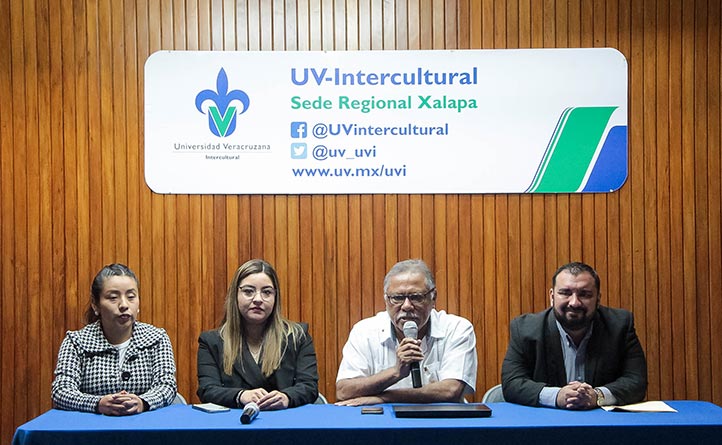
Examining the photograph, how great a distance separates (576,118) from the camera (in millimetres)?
4688

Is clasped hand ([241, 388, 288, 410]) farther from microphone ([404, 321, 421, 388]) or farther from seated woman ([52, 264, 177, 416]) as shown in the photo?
microphone ([404, 321, 421, 388])

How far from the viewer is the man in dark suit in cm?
380

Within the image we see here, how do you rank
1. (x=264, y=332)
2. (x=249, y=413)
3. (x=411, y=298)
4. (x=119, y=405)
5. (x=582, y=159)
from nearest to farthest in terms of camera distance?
(x=249, y=413)
(x=119, y=405)
(x=411, y=298)
(x=264, y=332)
(x=582, y=159)

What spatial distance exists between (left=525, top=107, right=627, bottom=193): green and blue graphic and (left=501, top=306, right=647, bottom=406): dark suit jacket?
3.33 ft

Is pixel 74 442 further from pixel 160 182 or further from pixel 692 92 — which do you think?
pixel 692 92

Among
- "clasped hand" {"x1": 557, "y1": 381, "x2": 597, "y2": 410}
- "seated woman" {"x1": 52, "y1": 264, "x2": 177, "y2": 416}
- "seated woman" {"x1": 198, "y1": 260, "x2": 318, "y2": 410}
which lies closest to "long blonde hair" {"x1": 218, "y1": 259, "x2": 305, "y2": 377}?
"seated woman" {"x1": 198, "y1": 260, "x2": 318, "y2": 410}

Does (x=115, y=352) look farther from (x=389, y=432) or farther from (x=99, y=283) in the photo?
(x=389, y=432)

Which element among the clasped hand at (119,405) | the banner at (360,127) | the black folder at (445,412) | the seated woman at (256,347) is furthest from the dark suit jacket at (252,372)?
the banner at (360,127)

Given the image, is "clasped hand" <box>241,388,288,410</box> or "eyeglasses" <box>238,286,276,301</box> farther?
"eyeglasses" <box>238,286,276,301</box>

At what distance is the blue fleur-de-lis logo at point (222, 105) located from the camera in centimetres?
468

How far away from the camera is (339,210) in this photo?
4.71m

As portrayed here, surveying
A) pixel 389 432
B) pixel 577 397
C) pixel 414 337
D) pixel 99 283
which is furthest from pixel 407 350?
pixel 99 283

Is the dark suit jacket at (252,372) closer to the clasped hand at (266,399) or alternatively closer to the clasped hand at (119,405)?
the clasped hand at (266,399)

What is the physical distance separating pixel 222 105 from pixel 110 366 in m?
1.74
